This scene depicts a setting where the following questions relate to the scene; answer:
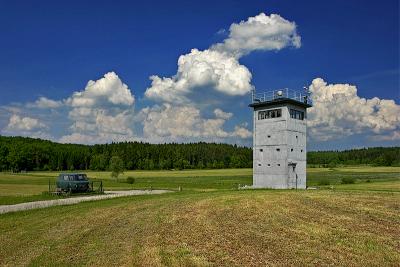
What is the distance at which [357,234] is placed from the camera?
1825 centimetres

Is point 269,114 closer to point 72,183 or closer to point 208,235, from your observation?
point 72,183

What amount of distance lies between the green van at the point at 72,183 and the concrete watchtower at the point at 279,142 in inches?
888

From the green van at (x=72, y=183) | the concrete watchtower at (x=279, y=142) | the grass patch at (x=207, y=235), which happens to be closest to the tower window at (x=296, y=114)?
the concrete watchtower at (x=279, y=142)

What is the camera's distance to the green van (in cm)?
4395

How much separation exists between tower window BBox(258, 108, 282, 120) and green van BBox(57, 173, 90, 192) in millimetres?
24693

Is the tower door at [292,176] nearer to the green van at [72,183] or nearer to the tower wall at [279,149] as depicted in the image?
the tower wall at [279,149]

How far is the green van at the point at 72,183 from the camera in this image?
144ft

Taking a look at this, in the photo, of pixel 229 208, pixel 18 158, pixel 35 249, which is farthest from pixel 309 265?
pixel 18 158

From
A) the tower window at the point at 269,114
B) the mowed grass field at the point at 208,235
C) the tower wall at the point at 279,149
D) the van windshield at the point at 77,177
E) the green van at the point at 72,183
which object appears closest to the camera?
the mowed grass field at the point at 208,235

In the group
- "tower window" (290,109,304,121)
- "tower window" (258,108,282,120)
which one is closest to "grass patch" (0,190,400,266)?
"tower window" (258,108,282,120)

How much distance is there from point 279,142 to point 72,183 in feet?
84.8

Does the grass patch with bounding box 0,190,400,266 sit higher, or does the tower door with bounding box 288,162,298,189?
the tower door with bounding box 288,162,298,189

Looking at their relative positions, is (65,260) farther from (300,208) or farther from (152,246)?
(300,208)

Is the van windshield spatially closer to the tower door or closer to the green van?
the green van
